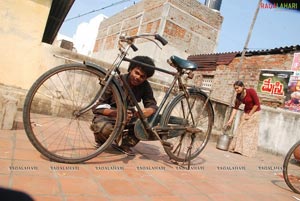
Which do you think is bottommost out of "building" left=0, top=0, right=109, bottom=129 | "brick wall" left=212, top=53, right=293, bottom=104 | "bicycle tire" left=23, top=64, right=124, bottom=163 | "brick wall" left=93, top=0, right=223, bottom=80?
"bicycle tire" left=23, top=64, right=124, bottom=163

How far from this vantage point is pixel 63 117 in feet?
15.7

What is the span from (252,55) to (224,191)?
A: 1177 centimetres

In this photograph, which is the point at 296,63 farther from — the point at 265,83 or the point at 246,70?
the point at 246,70

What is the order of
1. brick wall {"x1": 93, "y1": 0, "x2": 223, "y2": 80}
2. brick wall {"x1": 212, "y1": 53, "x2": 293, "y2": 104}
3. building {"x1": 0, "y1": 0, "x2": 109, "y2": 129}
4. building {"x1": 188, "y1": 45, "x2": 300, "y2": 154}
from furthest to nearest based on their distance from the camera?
brick wall {"x1": 93, "y1": 0, "x2": 223, "y2": 80} → brick wall {"x1": 212, "y1": 53, "x2": 293, "y2": 104} → building {"x1": 188, "y1": 45, "x2": 300, "y2": 154} → building {"x1": 0, "y1": 0, "x2": 109, "y2": 129}

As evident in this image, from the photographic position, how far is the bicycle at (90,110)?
97.5 inches

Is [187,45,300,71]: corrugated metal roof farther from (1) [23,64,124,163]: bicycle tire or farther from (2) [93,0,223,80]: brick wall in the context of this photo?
(1) [23,64,124,163]: bicycle tire

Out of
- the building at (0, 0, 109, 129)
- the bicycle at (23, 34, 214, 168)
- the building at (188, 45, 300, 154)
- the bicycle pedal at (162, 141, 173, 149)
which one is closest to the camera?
the bicycle at (23, 34, 214, 168)

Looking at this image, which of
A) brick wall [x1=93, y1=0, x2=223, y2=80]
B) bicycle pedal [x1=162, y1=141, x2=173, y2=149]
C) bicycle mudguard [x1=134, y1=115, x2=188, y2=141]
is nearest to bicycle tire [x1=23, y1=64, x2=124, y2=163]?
bicycle mudguard [x1=134, y1=115, x2=188, y2=141]

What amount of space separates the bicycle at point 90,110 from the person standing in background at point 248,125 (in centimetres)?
234

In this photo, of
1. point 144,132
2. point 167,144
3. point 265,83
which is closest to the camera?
point 144,132

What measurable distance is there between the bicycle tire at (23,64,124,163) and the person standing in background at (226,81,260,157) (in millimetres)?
3233

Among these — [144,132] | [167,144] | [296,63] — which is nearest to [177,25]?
[296,63]

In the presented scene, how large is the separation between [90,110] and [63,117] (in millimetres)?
1441

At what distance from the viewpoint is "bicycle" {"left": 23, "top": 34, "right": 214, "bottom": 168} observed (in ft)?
8.13
